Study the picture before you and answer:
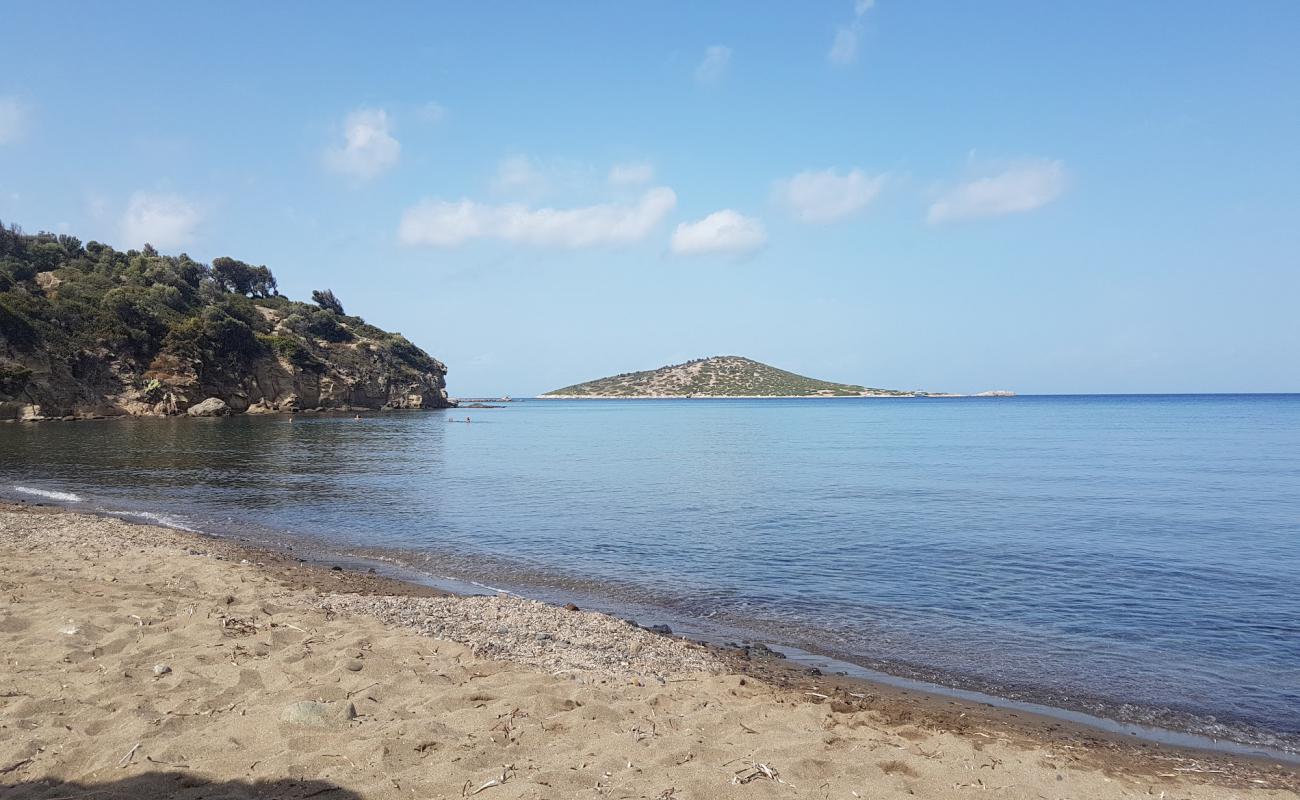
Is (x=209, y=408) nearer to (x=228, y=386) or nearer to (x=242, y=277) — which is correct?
(x=228, y=386)

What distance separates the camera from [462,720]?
6.24 metres

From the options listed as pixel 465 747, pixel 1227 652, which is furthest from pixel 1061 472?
pixel 465 747

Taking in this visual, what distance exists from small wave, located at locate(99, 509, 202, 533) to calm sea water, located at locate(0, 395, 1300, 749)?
0.25m

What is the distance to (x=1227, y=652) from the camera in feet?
32.4

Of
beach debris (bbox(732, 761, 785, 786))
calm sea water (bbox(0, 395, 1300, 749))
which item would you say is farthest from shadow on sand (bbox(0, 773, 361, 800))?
calm sea water (bbox(0, 395, 1300, 749))

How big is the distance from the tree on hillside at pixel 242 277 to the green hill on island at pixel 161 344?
6.6 inches

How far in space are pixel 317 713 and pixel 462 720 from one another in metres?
1.26

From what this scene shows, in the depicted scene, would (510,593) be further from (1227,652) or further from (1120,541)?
(1120,541)

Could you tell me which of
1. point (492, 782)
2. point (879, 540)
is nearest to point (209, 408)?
point (879, 540)

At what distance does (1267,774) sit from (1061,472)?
29419 mm

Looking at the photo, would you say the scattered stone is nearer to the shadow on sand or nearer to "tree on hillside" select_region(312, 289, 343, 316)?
the shadow on sand

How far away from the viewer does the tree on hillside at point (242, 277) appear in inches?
4350

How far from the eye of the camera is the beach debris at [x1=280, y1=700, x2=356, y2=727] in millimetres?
6000

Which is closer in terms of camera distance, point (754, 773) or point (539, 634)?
point (754, 773)
